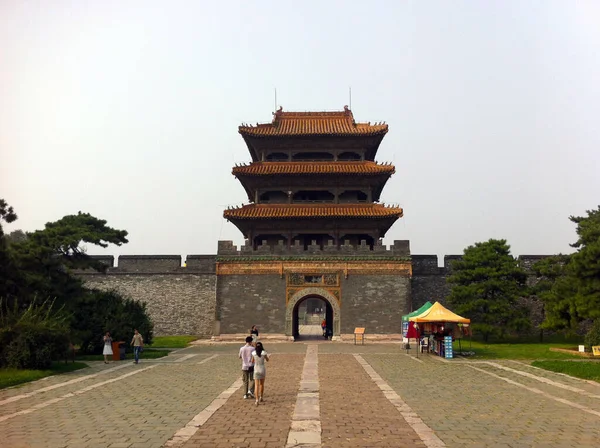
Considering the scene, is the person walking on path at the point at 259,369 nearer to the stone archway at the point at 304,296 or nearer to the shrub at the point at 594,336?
the shrub at the point at 594,336

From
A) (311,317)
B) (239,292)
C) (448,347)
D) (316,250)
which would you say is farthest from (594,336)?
(311,317)

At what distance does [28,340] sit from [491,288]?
19829 millimetres

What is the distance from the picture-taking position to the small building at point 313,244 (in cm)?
2452

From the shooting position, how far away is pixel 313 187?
2670cm

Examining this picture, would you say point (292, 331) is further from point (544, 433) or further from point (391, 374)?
point (544, 433)

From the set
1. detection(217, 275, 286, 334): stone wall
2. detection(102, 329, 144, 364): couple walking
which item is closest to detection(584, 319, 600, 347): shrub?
detection(217, 275, 286, 334): stone wall

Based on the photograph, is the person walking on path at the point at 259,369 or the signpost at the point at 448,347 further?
the signpost at the point at 448,347

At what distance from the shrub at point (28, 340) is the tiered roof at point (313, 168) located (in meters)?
14.2

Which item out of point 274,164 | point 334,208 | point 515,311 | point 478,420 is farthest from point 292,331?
point 478,420

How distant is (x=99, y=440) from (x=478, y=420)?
5457 mm

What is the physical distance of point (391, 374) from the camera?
1288 cm

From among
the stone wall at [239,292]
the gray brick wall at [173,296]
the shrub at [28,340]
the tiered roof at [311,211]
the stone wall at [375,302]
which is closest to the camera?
the shrub at [28,340]

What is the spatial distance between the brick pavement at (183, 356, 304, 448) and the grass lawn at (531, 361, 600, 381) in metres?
7.50

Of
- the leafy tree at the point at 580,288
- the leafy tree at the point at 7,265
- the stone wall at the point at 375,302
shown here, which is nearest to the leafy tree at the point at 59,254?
the leafy tree at the point at 7,265
